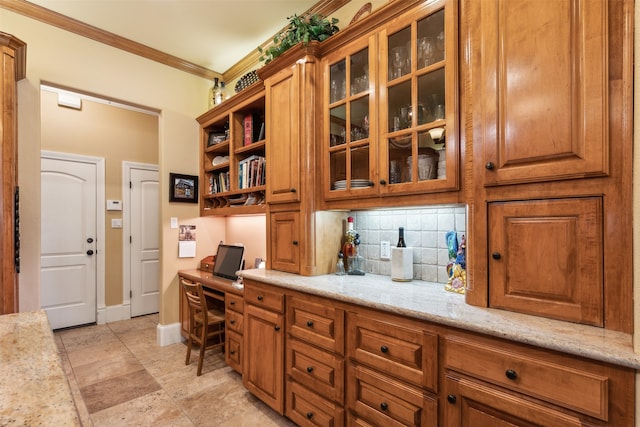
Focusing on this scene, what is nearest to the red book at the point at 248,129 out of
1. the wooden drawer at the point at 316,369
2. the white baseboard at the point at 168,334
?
the wooden drawer at the point at 316,369

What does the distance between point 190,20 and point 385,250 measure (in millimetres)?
2599

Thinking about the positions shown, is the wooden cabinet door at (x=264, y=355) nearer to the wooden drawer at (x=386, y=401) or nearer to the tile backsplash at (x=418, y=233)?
the wooden drawer at (x=386, y=401)

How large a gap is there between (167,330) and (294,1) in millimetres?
3394

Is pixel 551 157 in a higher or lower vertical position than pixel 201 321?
higher

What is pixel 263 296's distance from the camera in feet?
6.93

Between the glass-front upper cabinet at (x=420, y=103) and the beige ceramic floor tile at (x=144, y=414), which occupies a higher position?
the glass-front upper cabinet at (x=420, y=103)

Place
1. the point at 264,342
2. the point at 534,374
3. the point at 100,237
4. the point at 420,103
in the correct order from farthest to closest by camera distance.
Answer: the point at 100,237
the point at 264,342
the point at 420,103
the point at 534,374

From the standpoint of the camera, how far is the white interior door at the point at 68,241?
3746 mm

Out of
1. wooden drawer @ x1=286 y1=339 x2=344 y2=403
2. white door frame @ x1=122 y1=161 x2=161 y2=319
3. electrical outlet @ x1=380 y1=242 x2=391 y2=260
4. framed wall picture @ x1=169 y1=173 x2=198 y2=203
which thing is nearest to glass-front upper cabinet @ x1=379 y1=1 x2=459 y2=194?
electrical outlet @ x1=380 y1=242 x2=391 y2=260

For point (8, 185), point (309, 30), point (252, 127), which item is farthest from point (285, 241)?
point (8, 185)

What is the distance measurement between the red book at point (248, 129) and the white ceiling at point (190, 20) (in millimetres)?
790

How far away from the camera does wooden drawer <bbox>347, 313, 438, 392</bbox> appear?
4.19ft

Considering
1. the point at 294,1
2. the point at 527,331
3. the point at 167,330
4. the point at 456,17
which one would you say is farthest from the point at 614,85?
the point at 167,330

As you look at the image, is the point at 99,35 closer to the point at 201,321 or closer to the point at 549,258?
the point at 201,321
